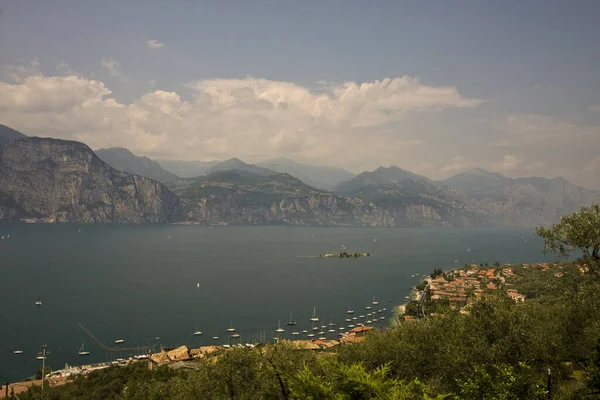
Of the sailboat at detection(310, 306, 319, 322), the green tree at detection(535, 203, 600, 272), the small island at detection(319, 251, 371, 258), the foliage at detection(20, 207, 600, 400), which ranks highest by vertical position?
the green tree at detection(535, 203, 600, 272)

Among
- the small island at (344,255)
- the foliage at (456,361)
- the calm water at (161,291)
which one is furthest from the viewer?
the small island at (344,255)

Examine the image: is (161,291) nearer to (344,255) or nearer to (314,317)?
(314,317)

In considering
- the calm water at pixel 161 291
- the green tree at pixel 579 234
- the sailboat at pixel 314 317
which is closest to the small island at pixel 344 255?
the calm water at pixel 161 291

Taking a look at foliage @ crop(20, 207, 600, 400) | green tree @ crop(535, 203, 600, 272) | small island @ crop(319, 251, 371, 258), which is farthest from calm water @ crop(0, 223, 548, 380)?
green tree @ crop(535, 203, 600, 272)

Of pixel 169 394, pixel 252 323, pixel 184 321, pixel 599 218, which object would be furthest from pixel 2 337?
pixel 599 218

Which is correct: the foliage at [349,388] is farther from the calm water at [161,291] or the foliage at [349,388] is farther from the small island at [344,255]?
the small island at [344,255]

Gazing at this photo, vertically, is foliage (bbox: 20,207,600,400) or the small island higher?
foliage (bbox: 20,207,600,400)

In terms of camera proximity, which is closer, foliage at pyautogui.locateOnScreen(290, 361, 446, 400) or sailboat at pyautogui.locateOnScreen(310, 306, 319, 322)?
foliage at pyautogui.locateOnScreen(290, 361, 446, 400)

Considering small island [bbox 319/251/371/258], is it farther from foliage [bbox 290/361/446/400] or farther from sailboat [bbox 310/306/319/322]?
foliage [bbox 290/361/446/400]
